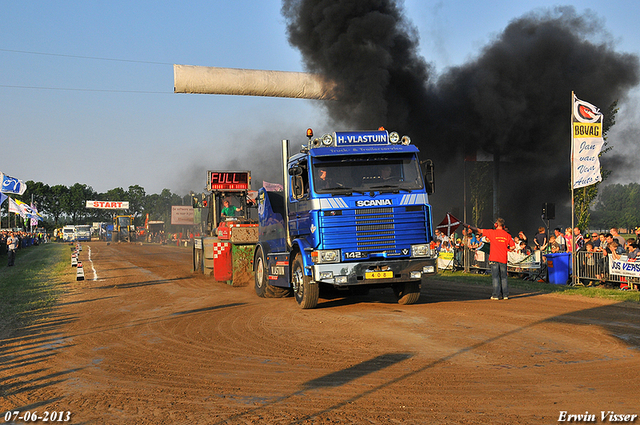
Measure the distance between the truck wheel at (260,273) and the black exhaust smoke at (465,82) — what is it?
11.4 metres

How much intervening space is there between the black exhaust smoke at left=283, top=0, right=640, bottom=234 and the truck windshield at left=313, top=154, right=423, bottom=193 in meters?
13.1

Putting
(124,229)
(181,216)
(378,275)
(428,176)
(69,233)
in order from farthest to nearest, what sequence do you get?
(69,233) < (124,229) < (181,216) < (428,176) < (378,275)

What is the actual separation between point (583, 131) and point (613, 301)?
18.3 feet

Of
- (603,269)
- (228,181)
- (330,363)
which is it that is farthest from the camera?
(228,181)

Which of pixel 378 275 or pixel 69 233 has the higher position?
pixel 69 233

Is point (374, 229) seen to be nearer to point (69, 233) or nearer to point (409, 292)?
point (409, 292)

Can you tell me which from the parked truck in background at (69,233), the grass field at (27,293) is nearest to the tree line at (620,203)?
the parked truck in background at (69,233)

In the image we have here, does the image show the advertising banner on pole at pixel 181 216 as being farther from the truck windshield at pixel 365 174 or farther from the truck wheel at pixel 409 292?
the truck windshield at pixel 365 174

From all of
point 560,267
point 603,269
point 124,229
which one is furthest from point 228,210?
point 124,229

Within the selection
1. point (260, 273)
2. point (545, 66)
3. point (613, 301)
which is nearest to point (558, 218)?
point (545, 66)

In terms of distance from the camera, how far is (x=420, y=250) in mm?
10633

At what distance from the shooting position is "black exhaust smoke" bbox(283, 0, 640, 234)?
79.1 feet

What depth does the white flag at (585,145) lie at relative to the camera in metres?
15.6

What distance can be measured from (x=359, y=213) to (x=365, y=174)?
2.62 feet
